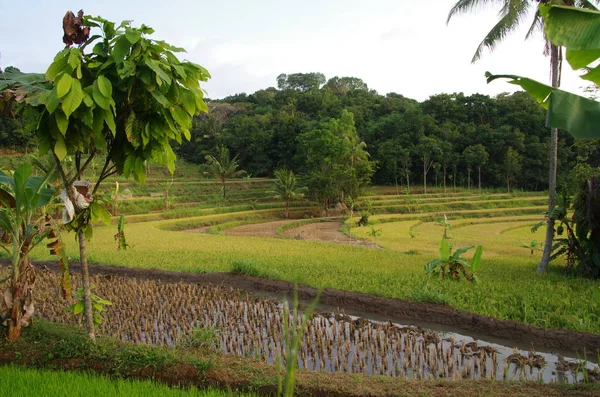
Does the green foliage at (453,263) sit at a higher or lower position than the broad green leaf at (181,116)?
lower

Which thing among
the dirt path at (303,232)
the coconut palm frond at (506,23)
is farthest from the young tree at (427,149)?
the coconut palm frond at (506,23)

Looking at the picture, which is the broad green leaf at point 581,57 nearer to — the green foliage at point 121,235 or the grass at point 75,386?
the grass at point 75,386

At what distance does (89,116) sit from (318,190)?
1194 inches

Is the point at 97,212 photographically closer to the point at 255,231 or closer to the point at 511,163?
the point at 255,231

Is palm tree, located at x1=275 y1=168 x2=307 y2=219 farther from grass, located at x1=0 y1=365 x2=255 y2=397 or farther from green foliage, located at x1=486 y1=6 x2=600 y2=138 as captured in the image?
green foliage, located at x1=486 y1=6 x2=600 y2=138

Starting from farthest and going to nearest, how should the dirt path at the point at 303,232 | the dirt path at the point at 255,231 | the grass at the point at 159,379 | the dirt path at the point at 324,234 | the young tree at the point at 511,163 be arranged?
the young tree at the point at 511,163 → the dirt path at the point at 255,231 → the dirt path at the point at 303,232 → the dirt path at the point at 324,234 → the grass at the point at 159,379

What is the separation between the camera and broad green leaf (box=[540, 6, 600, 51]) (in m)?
3.16

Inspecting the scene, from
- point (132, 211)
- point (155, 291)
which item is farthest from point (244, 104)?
point (155, 291)

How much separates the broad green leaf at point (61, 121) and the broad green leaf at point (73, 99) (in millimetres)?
198

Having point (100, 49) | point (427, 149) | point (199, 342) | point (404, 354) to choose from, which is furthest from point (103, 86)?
point (427, 149)

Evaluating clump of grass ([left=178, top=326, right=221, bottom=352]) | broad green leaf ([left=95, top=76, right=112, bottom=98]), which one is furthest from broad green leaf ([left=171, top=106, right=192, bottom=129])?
clump of grass ([left=178, top=326, right=221, bottom=352])

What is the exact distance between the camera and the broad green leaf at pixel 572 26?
316 centimetres

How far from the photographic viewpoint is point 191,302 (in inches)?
323

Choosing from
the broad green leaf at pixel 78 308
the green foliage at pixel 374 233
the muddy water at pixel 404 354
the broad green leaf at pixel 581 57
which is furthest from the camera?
the green foliage at pixel 374 233
